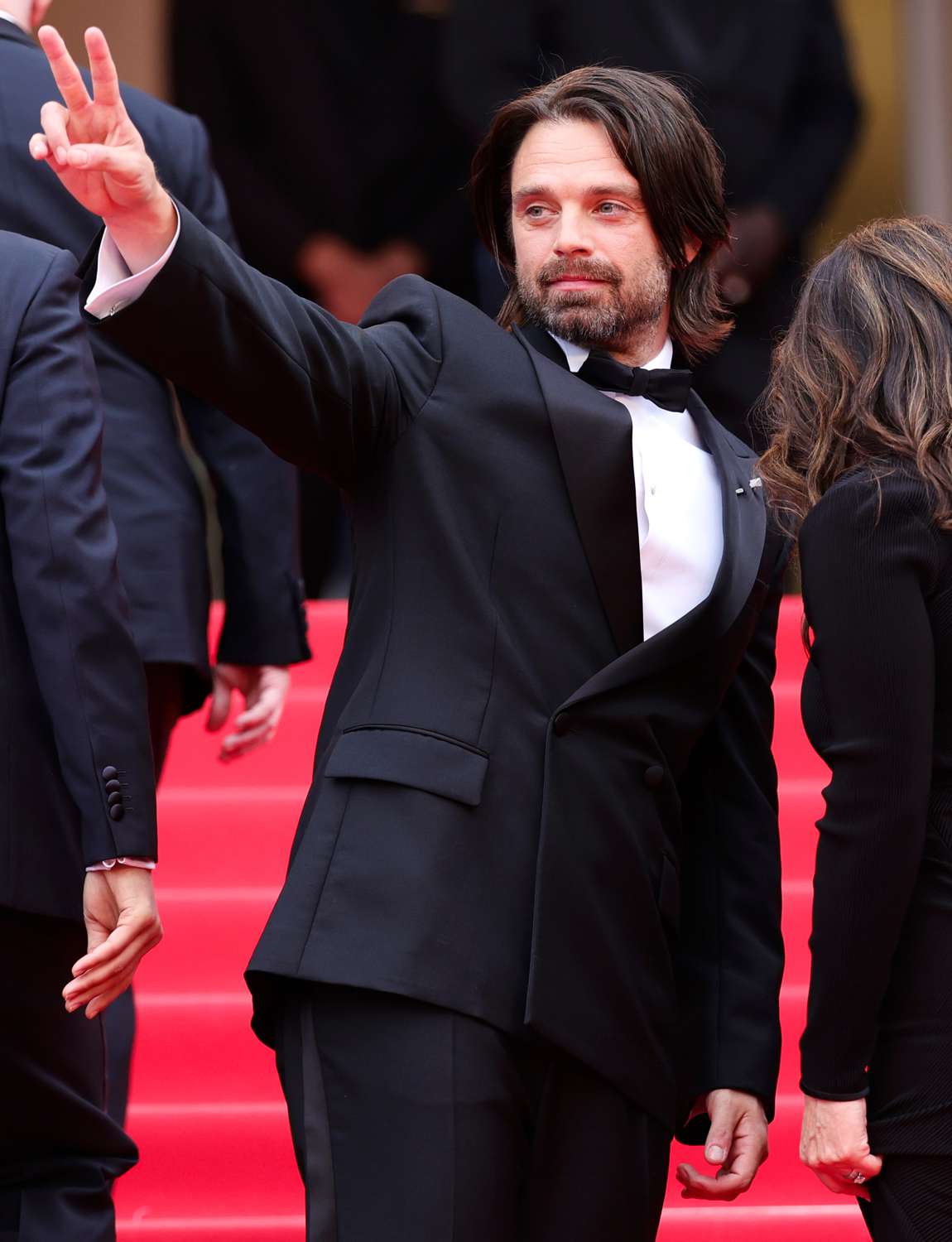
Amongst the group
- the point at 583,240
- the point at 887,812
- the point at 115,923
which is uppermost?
the point at 583,240

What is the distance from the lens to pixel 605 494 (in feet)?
7.60

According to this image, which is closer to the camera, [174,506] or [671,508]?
[671,508]

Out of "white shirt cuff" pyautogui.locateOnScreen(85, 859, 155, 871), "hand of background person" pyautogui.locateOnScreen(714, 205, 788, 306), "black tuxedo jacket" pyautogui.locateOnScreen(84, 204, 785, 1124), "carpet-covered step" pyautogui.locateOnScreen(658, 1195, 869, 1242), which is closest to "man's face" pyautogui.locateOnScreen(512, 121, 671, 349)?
"black tuxedo jacket" pyautogui.locateOnScreen(84, 204, 785, 1124)

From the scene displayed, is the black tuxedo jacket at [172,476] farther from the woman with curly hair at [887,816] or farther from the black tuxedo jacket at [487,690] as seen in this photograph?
the woman with curly hair at [887,816]

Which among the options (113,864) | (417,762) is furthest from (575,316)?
(113,864)

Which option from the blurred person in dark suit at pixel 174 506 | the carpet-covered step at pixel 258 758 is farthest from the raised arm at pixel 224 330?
the carpet-covered step at pixel 258 758

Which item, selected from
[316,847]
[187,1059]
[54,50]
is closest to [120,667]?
[316,847]

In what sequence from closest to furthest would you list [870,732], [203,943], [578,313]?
[870,732], [578,313], [203,943]

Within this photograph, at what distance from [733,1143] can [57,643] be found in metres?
1.02

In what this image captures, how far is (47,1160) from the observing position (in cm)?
252

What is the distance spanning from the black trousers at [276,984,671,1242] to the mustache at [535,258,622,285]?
0.95m

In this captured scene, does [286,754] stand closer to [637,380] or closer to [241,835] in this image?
[241,835]

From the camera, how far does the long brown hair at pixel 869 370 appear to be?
2.17m

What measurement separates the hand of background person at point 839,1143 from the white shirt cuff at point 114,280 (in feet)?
3.70
